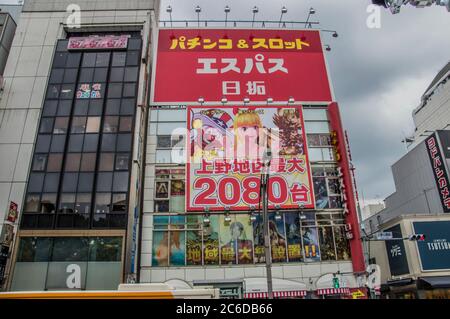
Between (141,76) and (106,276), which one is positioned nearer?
(106,276)

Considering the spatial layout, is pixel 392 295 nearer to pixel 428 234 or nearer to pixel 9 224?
pixel 428 234

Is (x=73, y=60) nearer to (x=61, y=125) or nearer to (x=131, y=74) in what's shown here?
(x=131, y=74)

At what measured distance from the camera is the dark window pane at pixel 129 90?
3111 centimetres

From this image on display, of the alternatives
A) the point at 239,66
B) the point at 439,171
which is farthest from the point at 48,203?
the point at 439,171

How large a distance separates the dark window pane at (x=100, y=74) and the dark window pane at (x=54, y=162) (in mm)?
8265

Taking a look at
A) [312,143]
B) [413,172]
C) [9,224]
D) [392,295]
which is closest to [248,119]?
[312,143]

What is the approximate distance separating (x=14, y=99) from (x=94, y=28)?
440 inches

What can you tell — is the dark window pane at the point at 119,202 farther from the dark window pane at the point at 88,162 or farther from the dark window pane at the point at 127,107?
the dark window pane at the point at 127,107

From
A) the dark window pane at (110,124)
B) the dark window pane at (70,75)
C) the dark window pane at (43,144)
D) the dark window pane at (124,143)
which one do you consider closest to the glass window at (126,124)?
the dark window pane at (110,124)

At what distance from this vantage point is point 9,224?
999 inches

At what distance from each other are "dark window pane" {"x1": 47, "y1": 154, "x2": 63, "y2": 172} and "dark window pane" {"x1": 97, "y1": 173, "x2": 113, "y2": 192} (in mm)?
3602

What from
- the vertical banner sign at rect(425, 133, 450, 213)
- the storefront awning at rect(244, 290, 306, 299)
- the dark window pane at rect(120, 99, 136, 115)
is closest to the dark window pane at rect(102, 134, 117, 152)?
the dark window pane at rect(120, 99, 136, 115)

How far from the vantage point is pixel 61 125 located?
3002 centimetres
